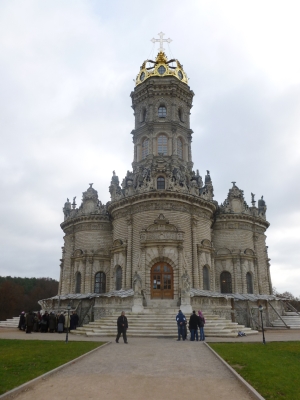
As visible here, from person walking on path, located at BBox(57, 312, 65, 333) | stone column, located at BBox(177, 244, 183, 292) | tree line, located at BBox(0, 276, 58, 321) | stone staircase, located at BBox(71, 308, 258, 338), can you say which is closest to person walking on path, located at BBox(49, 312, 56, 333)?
person walking on path, located at BBox(57, 312, 65, 333)

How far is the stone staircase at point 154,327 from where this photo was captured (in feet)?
74.5

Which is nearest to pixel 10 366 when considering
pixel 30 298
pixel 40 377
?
pixel 40 377

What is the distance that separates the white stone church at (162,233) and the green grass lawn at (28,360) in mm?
11921

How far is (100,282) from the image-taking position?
3809 cm

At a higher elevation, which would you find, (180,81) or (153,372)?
(180,81)

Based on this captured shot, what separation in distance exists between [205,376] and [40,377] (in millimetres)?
4592

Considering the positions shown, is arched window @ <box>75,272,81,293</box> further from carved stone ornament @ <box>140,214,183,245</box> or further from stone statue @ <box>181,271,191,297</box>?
stone statue @ <box>181,271,191,297</box>

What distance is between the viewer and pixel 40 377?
9758 mm

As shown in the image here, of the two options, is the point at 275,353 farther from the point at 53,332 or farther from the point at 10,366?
the point at 53,332

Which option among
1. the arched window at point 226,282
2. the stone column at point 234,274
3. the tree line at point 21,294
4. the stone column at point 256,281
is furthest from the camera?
the tree line at point 21,294

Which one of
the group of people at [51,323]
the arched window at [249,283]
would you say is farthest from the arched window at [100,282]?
the arched window at [249,283]

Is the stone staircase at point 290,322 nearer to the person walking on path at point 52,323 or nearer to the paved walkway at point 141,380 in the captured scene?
the person walking on path at point 52,323

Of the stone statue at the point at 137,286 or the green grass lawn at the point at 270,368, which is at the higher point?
the stone statue at the point at 137,286

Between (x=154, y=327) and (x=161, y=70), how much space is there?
102 ft
